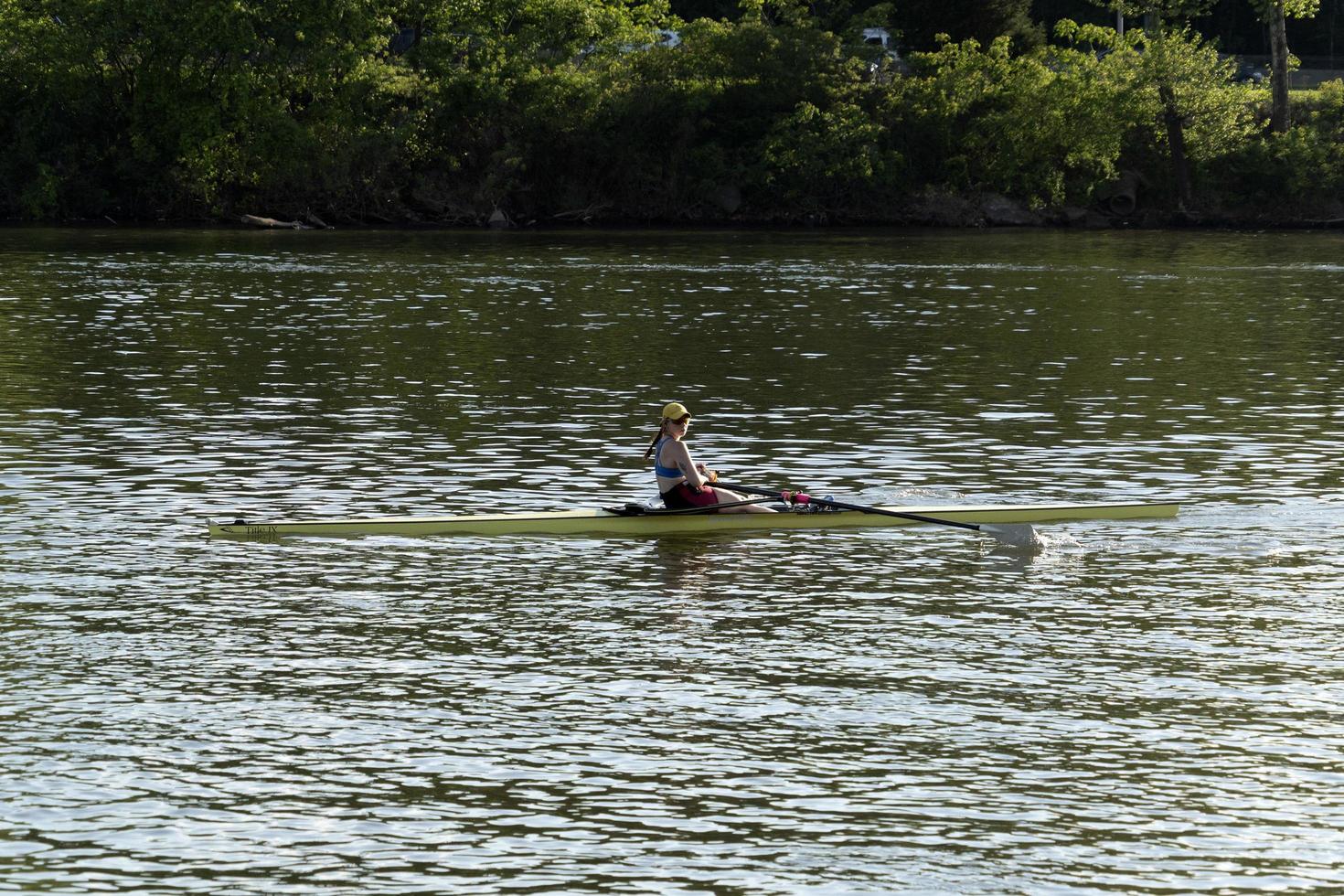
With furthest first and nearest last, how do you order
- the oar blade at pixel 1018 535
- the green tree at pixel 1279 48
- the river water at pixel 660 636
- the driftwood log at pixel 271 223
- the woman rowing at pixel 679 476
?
the green tree at pixel 1279 48 → the driftwood log at pixel 271 223 → the woman rowing at pixel 679 476 → the oar blade at pixel 1018 535 → the river water at pixel 660 636

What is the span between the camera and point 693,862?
426 inches

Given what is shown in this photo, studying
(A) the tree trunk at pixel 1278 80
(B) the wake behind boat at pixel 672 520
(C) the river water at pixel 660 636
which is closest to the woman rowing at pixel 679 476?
(B) the wake behind boat at pixel 672 520

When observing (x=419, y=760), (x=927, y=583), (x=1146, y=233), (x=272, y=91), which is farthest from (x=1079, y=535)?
(x=272, y=91)

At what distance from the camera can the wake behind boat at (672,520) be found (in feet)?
63.5

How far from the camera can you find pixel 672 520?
19.9m

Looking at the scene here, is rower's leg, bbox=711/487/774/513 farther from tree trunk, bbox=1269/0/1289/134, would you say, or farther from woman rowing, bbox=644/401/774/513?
tree trunk, bbox=1269/0/1289/134

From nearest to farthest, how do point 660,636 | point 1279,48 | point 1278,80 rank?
point 660,636 → point 1279,48 → point 1278,80

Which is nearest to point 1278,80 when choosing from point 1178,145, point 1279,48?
point 1279,48

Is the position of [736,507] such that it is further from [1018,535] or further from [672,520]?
[1018,535]

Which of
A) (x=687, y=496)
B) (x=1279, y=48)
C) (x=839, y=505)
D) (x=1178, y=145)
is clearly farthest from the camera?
(x=1178, y=145)

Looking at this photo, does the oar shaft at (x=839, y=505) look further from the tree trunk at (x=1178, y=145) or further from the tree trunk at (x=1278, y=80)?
the tree trunk at (x=1278, y=80)

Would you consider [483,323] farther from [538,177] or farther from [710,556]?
[538,177]

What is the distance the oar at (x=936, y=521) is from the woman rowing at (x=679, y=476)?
0.57 feet

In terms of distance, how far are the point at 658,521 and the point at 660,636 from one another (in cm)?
424
